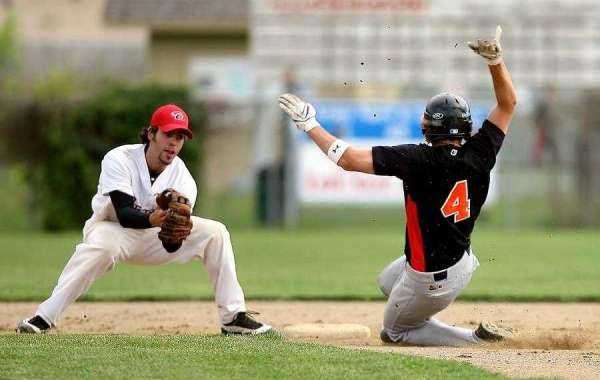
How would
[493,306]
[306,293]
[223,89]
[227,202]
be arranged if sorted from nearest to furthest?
1. [493,306]
2. [306,293]
3. [227,202]
4. [223,89]

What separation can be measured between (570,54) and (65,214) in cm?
965

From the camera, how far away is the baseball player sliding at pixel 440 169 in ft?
22.8

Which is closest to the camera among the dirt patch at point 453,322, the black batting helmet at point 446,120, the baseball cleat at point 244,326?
the dirt patch at point 453,322

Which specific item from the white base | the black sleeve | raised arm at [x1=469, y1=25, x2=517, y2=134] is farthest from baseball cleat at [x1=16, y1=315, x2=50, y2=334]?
raised arm at [x1=469, y1=25, x2=517, y2=134]

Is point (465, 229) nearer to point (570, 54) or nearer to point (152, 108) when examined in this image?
point (152, 108)

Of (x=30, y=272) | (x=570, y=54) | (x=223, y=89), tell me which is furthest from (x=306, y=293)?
(x=223, y=89)

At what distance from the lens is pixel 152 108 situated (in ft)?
66.5

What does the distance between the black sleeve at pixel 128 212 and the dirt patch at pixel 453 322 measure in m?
1.15

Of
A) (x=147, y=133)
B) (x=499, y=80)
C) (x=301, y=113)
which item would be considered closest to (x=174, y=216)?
(x=147, y=133)

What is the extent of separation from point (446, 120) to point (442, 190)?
1.39ft

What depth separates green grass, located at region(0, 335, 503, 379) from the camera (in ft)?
19.0

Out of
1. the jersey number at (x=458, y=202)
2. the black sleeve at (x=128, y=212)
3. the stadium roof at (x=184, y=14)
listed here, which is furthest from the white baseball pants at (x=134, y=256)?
the stadium roof at (x=184, y=14)

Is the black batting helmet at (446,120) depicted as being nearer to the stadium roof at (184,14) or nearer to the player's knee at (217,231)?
the player's knee at (217,231)

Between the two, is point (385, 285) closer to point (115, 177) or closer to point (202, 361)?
point (115, 177)
